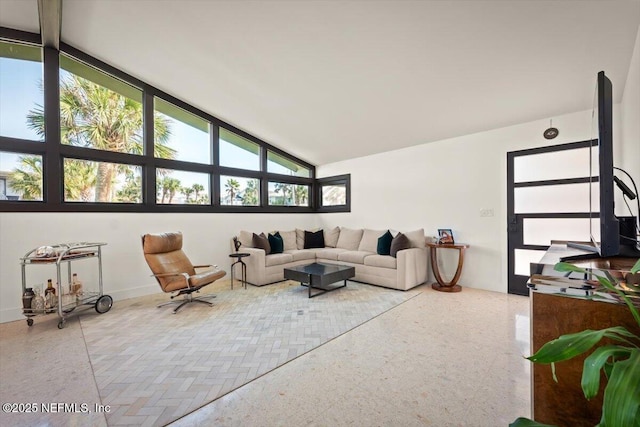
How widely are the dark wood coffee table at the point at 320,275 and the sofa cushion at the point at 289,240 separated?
4.10 ft

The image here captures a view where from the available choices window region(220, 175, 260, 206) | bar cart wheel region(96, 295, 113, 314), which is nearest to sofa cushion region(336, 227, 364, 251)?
window region(220, 175, 260, 206)

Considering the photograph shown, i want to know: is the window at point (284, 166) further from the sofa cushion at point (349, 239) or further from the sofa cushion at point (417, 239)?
the sofa cushion at point (417, 239)

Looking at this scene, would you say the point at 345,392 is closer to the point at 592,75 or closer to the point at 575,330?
the point at 575,330

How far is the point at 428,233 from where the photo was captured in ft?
15.4

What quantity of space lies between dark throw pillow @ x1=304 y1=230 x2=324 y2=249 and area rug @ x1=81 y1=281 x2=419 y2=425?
5.63 feet

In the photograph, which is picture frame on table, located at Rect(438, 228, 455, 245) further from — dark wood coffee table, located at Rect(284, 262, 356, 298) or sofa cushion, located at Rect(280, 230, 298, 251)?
sofa cushion, located at Rect(280, 230, 298, 251)

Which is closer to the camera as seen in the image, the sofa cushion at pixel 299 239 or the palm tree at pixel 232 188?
the palm tree at pixel 232 188

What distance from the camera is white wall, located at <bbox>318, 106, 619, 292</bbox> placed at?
3.80 metres

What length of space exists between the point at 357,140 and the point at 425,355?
3815 millimetres

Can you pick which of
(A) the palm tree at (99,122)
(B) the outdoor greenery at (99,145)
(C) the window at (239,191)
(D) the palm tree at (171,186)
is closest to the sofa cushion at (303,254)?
(C) the window at (239,191)

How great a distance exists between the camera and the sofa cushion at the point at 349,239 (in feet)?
17.7

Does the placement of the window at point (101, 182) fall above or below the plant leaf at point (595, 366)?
above

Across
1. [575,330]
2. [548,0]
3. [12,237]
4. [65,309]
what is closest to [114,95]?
[12,237]

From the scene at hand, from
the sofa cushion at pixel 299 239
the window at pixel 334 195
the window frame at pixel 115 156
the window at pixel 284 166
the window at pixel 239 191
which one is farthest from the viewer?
the window at pixel 334 195
